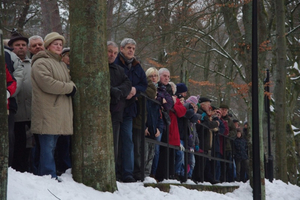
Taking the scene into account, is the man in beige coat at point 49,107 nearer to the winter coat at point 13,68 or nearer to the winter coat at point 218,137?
the winter coat at point 13,68

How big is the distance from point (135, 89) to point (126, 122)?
475mm

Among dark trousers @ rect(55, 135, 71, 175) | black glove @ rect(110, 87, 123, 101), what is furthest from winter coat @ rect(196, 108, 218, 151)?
dark trousers @ rect(55, 135, 71, 175)

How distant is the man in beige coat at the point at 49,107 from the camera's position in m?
5.84

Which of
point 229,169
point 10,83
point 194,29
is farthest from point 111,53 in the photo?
point 194,29

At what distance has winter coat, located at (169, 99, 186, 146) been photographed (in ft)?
29.3

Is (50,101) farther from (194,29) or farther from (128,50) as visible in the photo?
(194,29)

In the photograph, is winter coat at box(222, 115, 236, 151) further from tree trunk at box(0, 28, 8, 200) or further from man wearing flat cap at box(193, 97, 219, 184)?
tree trunk at box(0, 28, 8, 200)

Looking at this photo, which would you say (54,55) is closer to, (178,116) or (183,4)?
(178,116)

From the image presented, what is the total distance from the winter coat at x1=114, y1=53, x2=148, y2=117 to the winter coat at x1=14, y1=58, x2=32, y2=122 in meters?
1.38

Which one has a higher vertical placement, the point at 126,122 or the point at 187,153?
the point at 126,122

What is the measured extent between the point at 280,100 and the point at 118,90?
39.4 feet

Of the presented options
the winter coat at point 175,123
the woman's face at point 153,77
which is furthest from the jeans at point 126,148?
the winter coat at point 175,123

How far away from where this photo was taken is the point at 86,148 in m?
5.98

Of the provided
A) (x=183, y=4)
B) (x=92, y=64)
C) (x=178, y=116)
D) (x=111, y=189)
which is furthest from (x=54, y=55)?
(x=183, y=4)
